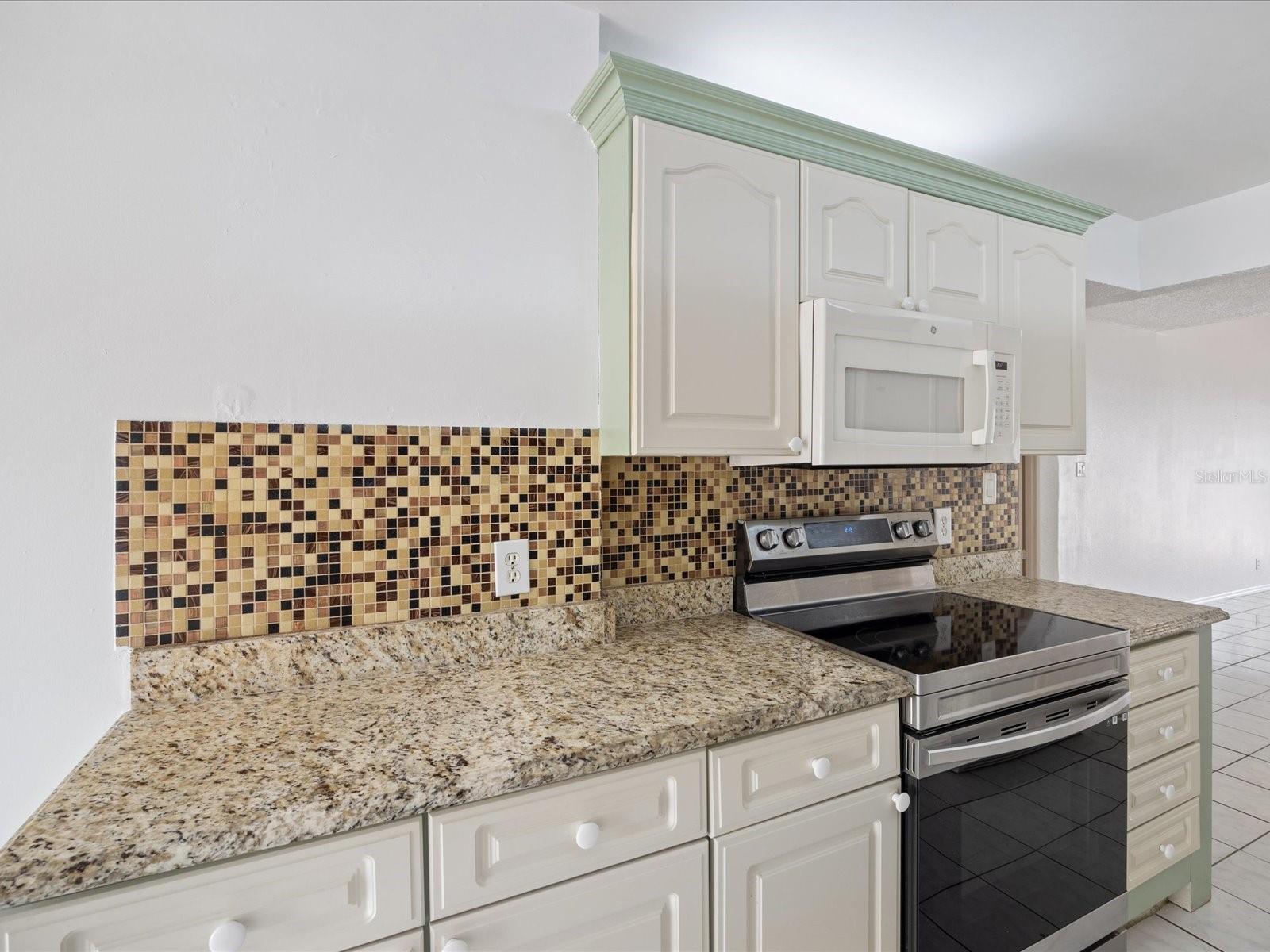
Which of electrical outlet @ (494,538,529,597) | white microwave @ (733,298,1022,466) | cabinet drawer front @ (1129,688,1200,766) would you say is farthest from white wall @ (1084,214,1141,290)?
electrical outlet @ (494,538,529,597)

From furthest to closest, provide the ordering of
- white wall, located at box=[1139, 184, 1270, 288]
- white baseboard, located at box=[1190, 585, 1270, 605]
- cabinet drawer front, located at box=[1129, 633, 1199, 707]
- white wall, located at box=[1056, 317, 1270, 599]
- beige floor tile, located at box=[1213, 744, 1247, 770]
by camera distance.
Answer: white baseboard, located at box=[1190, 585, 1270, 605]
white wall, located at box=[1056, 317, 1270, 599]
beige floor tile, located at box=[1213, 744, 1247, 770]
white wall, located at box=[1139, 184, 1270, 288]
cabinet drawer front, located at box=[1129, 633, 1199, 707]

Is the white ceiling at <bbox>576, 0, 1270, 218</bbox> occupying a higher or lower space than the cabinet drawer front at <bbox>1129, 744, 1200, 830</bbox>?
higher

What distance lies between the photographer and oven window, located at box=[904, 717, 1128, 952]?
140 centimetres

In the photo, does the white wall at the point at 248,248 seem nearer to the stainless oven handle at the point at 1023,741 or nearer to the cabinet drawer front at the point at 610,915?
the cabinet drawer front at the point at 610,915

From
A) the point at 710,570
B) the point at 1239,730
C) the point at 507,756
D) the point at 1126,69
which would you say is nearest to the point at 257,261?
the point at 507,756

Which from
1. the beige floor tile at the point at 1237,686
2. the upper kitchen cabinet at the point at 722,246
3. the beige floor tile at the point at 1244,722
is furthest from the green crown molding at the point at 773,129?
the beige floor tile at the point at 1237,686

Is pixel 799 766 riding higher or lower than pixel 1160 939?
higher

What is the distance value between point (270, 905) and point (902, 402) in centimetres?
170

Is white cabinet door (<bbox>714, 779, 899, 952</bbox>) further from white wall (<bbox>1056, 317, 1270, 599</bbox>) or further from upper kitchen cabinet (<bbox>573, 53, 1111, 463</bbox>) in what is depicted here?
white wall (<bbox>1056, 317, 1270, 599</bbox>)

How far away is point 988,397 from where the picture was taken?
192 cm

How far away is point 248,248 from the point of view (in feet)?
4.43

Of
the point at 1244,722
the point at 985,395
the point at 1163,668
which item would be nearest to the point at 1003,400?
the point at 985,395

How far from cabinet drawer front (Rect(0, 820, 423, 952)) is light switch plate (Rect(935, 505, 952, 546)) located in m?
2.07

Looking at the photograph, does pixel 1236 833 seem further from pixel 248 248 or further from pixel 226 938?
pixel 248 248
